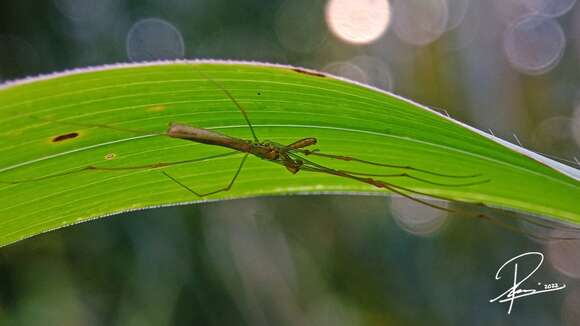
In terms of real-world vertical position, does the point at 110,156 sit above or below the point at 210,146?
below

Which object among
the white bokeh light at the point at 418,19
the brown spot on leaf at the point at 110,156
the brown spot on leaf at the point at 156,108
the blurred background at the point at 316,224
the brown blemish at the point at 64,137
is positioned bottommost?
the brown blemish at the point at 64,137

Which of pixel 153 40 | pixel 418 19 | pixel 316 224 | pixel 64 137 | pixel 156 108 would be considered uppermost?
pixel 418 19

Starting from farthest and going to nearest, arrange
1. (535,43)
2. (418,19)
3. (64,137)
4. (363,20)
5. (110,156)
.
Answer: (535,43) < (363,20) < (418,19) < (110,156) < (64,137)

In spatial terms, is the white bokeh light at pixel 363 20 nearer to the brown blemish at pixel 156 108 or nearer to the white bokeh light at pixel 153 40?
the white bokeh light at pixel 153 40

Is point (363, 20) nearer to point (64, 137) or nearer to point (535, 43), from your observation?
point (535, 43)

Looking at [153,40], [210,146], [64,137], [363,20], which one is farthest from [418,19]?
[64,137]

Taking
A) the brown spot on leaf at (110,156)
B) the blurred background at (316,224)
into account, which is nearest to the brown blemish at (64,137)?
the brown spot on leaf at (110,156)
